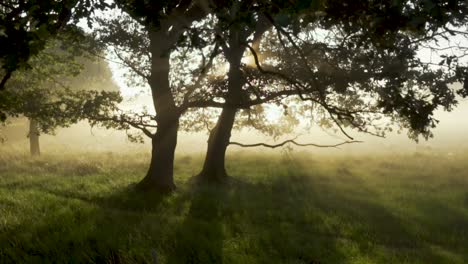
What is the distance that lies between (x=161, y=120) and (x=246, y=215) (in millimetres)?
5784

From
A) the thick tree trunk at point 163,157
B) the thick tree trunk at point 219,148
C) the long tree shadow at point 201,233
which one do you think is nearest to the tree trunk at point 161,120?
the thick tree trunk at point 163,157

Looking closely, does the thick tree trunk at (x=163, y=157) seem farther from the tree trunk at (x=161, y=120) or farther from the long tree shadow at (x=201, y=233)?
the long tree shadow at (x=201, y=233)

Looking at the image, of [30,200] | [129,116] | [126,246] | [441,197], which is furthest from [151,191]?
[441,197]

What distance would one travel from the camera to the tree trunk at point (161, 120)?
1772 cm

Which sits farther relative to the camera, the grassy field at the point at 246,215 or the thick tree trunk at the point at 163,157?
the thick tree trunk at the point at 163,157

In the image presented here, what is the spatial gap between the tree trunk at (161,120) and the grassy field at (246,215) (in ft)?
3.43

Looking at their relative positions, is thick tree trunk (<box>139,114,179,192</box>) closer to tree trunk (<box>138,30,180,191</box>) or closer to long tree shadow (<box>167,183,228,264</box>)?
tree trunk (<box>138,30,180,191</box>)

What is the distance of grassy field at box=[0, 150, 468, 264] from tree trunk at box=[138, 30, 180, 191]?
105 cm

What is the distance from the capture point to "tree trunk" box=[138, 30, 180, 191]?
17.7 m

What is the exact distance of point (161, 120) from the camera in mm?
18078

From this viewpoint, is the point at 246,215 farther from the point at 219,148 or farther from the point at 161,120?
the point at 219,148

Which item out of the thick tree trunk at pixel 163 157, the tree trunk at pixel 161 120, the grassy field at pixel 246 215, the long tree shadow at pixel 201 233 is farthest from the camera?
the thick tree trunk at pixel 163 157

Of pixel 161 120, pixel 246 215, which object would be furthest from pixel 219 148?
pixel 246 215

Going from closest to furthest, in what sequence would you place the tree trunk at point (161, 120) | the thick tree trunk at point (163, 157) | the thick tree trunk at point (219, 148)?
the tree trunk at point (161, 120)
the thick tree trunk at point (163, 157)
the thick tree trunk at point (219, 148)
